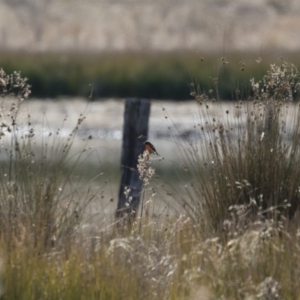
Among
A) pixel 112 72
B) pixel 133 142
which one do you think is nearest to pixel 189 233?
pixel 133 142

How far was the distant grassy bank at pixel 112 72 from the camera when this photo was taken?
26.4 meters

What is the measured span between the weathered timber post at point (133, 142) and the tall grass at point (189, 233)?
60cm

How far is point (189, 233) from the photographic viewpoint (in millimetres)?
5789

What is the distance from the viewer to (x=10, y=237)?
17.2 ft

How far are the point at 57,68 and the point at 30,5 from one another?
14.6 m

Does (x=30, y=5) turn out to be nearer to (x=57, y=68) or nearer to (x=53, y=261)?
(x=57, y=68)

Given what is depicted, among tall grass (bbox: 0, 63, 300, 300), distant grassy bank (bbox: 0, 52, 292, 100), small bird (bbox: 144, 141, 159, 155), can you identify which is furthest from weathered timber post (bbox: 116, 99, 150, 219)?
distant grassy bank (bbox: 0, 52, 292, 100)

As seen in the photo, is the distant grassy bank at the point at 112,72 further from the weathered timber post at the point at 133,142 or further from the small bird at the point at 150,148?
the small bird at the point at 150,148

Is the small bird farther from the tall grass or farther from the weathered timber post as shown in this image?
the tall grass

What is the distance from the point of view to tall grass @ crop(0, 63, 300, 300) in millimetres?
4879

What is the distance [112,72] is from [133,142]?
21.7 m

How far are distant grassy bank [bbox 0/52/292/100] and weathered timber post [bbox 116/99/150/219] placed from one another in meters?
17.8

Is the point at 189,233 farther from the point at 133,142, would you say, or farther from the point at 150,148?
the point at 133,142

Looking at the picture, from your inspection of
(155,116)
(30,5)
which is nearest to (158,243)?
(155,116)
